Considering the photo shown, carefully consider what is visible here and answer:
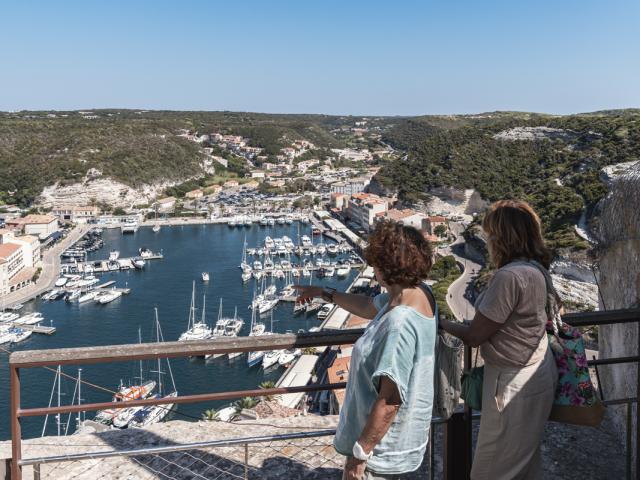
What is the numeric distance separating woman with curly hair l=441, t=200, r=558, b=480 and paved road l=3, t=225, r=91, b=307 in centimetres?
2320

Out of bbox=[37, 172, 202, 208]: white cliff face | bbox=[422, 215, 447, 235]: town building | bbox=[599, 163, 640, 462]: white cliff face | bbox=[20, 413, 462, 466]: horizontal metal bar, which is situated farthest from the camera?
bbox=[37, 172, 202, 208]: white cliff face

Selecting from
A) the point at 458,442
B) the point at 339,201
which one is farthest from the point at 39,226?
the point at 458,442

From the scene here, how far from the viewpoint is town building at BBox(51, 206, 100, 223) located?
127 ft

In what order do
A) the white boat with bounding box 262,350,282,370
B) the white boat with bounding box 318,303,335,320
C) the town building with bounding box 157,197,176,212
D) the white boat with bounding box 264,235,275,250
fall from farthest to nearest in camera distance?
1. the town building with bounding box 157,197,176,212
2. the white boat with bounding box 264,235,275,250
3. the white boat with bounding box 318,303,335,320
4. the white boat with bounding box 262,350,282,370

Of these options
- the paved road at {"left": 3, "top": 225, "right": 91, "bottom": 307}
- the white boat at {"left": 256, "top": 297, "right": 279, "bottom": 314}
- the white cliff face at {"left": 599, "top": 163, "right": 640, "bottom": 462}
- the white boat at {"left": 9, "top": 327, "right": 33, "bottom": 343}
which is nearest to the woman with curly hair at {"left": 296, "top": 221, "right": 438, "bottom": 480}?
the white cliff face at {"left": 599, "top": 163, "right": 640, "bottom": 462}

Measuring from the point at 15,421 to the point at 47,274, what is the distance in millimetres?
27057

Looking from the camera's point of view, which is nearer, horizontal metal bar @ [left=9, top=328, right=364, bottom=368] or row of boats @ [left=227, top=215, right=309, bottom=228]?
horizontal metal bar @ [left=9, top=328, right=364, bottom=368]

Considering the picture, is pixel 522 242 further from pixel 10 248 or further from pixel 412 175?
pixel 412 175

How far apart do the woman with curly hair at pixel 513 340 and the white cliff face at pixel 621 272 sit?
26.1 inches

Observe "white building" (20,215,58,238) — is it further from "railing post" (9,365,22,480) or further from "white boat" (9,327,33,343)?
"railing post" (9,365,22,480)

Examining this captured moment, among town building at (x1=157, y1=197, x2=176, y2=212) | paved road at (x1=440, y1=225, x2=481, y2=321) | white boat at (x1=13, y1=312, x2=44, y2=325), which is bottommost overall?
white boat at (x1=13, y1=312, x2=44, y2=325)

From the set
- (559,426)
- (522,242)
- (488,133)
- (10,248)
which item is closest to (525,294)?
(522,242)

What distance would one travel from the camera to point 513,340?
1.14 metres

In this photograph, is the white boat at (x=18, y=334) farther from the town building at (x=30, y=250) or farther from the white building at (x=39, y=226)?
the white building at (x=39, y=226)
